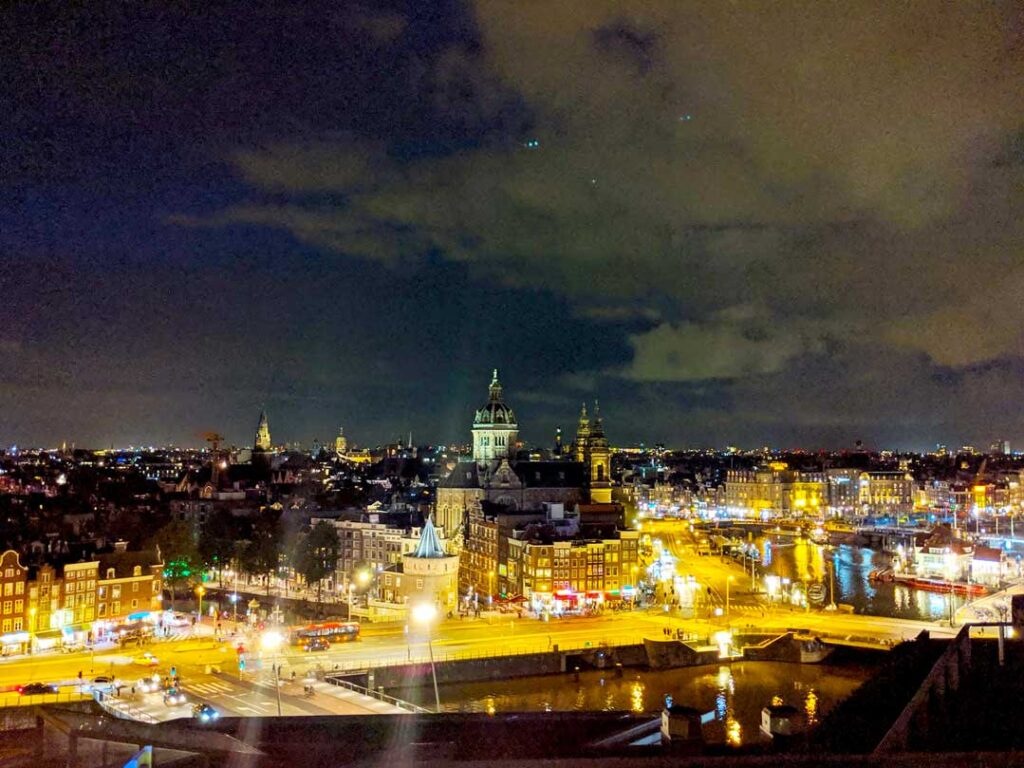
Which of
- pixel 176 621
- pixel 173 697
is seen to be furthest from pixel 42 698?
pixel 176 621

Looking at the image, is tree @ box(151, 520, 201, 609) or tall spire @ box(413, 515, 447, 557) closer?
tall spire @ box(413, 515, 447, 557)

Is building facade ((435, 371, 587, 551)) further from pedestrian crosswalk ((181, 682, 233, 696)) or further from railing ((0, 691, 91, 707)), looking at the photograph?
railing ((0, 691, 91, 707))

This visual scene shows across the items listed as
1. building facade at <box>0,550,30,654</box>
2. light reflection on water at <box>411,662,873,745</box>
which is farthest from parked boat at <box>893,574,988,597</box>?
building facade at <box>0,550,30,654</box>

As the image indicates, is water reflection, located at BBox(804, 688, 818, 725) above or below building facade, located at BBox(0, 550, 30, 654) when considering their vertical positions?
below

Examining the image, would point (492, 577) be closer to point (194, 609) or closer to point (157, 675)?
point (194, 609)

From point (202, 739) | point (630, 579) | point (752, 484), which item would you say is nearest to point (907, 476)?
point (752, 484)

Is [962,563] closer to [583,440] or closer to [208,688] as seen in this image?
[583,440]
